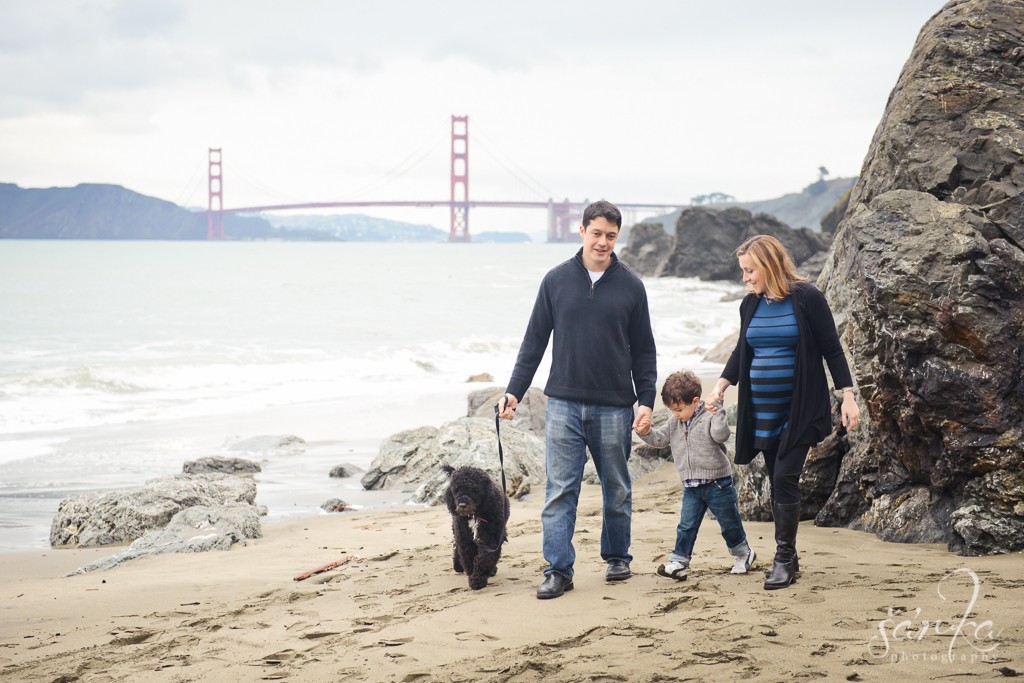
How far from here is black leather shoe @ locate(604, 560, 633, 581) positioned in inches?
167

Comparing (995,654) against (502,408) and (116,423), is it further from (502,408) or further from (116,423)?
(116,423)

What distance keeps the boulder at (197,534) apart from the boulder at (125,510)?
22 cm

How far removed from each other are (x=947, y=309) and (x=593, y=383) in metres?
1.63

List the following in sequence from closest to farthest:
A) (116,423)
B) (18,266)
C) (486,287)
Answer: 1. (116,423)
2. (486,287)
3. (18,266)

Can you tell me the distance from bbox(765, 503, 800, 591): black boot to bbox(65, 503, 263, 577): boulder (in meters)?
3.48

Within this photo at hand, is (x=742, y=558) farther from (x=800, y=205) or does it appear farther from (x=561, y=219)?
(x=800, y=205)

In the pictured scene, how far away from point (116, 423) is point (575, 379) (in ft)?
32.6

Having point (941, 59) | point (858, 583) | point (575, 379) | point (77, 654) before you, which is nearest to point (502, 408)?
point (575, 379)

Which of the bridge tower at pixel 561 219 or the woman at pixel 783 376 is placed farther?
the bridge tower at pixel 561 219

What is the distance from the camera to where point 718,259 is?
51.9 m

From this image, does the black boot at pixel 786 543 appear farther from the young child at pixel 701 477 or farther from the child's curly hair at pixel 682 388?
the child's curly hair at pixel 682 388

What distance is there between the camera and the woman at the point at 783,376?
3.90 metres

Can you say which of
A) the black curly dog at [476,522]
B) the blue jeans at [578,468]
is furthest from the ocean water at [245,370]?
the blue jeans at [578,468]

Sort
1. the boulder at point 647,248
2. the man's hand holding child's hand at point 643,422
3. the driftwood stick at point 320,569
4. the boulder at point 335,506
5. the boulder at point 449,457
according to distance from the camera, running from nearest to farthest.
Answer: the man's hand holding child's hand at point 643,422, the driftwood stick at point 320,569, the boulder at point 335,506, the boulder at point 449,457, the boulder at point 647,248
